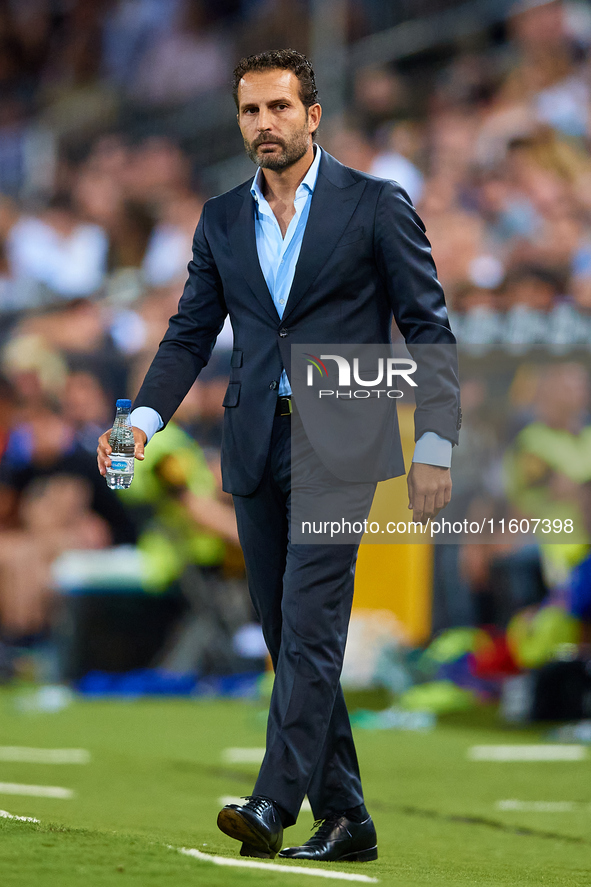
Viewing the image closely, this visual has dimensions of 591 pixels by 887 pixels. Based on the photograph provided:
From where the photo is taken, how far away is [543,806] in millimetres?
4730

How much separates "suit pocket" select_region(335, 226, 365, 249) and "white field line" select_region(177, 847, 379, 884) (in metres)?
1.51

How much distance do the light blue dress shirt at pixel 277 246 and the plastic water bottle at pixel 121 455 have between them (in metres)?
0.04

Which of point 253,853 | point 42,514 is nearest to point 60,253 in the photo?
point 42,514

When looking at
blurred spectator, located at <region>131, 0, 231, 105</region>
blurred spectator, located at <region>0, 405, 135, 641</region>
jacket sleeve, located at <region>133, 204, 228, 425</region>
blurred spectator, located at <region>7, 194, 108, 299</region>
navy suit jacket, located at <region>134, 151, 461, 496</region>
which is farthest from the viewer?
blurred spectator, located at <region>131, 0, 231, 105</region>

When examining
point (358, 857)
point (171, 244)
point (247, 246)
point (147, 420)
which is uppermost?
point (171, 244)

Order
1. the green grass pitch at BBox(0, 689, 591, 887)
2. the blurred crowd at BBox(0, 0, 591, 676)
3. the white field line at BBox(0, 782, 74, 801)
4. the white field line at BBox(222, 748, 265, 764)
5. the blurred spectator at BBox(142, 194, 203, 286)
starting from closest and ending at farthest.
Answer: the green grass pitch at BBox(0, 689, 591, 887) < the white field line at BBox(0, 782, 74, 801) < the white field line at BBox(222, 748, 265, 764) < the blurred crowd at BBox(0, 0, 591, 676) < the blurred spectator at BBox(142, 194, 203, 286)

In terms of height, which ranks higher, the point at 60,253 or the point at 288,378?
the point at 60,253

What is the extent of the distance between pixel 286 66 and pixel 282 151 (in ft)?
0.73

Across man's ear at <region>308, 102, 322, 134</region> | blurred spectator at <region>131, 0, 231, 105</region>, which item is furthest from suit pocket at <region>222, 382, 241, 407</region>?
blurred spectator at <region>131, 0, 231, 105</region>

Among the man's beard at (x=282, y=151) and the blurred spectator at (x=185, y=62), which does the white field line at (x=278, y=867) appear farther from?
the blurred spectator at (x=185, y=62)

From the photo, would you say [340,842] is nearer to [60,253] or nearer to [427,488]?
[427,488]

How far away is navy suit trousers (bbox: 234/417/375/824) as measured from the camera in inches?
120

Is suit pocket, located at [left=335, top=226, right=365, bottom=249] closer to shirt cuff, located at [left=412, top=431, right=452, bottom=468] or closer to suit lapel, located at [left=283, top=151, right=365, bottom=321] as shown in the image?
suit lapel, located at [left=283, top=151, right=365, bottom=321]

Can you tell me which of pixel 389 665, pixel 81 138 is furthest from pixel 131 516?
pixel 81 138
